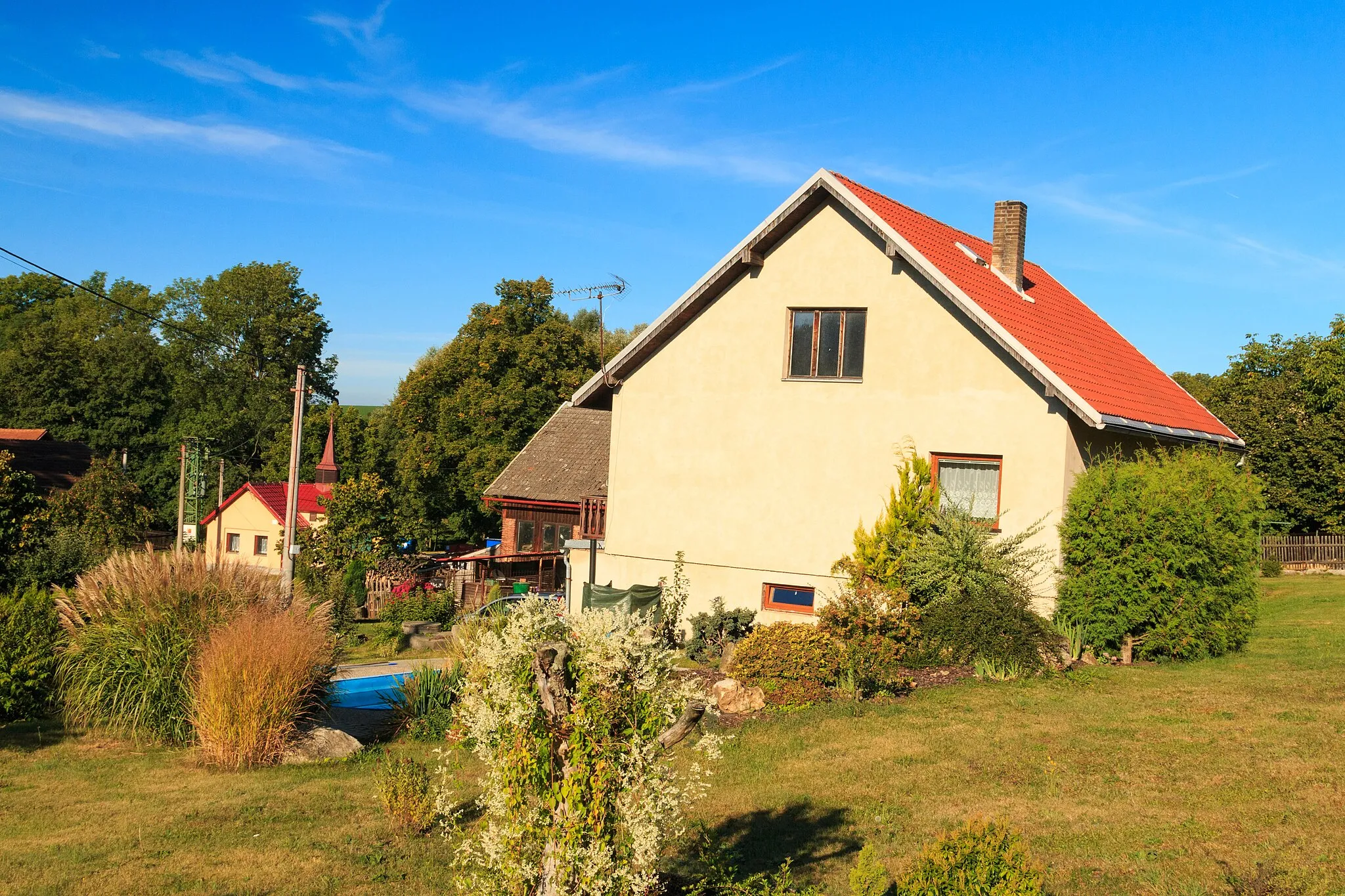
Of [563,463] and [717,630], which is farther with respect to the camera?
[563,463]

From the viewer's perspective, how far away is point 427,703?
1408 cm

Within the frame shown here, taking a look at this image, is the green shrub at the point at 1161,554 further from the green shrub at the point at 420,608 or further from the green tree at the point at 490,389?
the green tree at the point at 490,389

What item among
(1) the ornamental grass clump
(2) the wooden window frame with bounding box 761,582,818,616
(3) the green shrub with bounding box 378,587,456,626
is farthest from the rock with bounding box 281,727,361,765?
(3) the green shrub with bounding box 378,587,456,626

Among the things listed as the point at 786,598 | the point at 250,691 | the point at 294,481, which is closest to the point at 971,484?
the point at 786,598

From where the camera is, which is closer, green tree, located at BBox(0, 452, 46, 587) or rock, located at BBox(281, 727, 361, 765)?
rock, located at BBox(281, 727, 361, 765)

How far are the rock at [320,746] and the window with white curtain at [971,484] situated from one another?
402 inches

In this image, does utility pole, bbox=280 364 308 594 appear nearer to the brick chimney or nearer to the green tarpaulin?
the green tarpaulin

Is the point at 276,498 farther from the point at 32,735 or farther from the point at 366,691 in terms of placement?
the point at 32,735

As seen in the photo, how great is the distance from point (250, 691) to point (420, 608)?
18.2m

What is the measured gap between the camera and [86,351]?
2613 inches

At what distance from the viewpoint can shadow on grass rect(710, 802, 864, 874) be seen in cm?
782

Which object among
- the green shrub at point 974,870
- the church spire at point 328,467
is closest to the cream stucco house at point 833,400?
the green shrub at point 974,870

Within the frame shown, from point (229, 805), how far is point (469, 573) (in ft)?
78.5

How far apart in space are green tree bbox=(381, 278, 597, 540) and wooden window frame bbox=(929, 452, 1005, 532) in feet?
99.9
